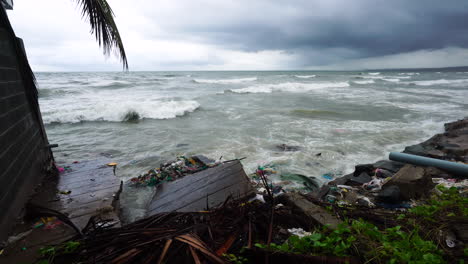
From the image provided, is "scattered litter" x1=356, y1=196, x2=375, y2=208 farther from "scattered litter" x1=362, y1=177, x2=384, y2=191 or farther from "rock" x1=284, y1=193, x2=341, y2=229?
"rock" x1=284, y1=193, x2=341, y2=229

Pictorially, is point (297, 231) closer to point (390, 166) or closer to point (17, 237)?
point (17, 237)

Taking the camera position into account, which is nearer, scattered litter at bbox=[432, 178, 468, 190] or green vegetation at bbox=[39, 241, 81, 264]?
green vegetation at bbox=[39, 241, 81, 264]

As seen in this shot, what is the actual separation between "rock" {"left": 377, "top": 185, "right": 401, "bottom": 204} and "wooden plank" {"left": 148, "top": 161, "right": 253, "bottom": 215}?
7.55ft

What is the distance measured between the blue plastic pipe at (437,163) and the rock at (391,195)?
1887 millimetres

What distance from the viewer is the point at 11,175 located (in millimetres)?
2867

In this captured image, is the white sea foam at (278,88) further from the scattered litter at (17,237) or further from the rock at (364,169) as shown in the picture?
the scattered litter at (17,237)

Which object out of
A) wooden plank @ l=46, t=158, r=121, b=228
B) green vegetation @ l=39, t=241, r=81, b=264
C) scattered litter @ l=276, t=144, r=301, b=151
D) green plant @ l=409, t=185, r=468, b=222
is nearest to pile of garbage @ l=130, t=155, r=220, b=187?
wooden plank @ l=46, t=158, r=121, b=228

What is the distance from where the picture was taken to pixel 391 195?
12.6 feet

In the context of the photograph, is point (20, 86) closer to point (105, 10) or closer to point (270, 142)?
point (105, 10)

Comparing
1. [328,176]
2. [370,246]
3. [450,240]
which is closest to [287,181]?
[328,176]

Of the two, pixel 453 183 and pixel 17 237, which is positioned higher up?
pixel 17 237

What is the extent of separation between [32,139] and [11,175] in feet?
4.01

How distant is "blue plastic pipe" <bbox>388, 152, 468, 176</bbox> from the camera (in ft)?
15.0

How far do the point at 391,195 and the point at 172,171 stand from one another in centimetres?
477
